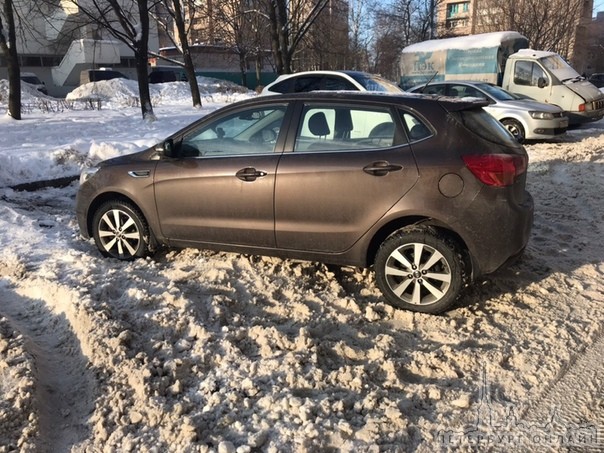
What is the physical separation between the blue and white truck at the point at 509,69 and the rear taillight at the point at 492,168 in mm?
8948

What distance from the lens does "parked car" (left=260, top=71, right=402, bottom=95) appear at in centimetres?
1064

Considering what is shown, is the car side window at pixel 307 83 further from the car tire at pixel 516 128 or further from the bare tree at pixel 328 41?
the bare tree at pixel 328 41

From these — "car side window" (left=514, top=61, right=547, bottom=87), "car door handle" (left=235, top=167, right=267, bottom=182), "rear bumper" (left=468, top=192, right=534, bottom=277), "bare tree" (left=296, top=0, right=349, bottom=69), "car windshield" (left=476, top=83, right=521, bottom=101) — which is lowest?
"rear bumper" (left=468, top=192, right=534, bottom=277)

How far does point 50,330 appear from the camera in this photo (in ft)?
12.5

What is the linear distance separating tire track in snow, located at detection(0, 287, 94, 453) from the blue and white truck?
10.5 m

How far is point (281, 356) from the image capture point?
3.40 meters

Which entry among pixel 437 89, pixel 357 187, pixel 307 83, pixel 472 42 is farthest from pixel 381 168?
pixel 472 42

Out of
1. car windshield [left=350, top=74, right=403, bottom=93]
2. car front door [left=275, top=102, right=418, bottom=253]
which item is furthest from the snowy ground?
car windshield [left=350, top=74, right=403, bottom=93]

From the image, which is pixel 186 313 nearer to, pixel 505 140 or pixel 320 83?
pixel 505 140

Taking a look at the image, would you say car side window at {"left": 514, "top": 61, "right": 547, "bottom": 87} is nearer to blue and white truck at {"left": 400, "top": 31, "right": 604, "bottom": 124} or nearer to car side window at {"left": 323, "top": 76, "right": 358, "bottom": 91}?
blue and white truck at {"left": 400, "top": 31, "right": 604, "bottom": 124}

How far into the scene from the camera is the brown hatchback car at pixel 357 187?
388 centimetres

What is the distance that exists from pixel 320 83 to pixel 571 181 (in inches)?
209

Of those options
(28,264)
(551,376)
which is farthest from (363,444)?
(28,264)

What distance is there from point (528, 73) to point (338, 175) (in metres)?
14.1
